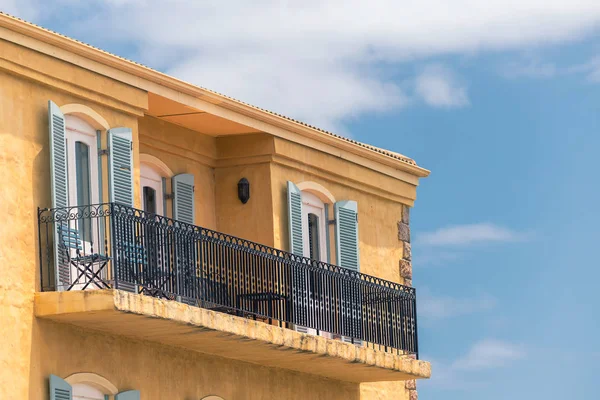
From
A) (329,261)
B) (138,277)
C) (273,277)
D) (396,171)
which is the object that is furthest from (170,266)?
(396,171)

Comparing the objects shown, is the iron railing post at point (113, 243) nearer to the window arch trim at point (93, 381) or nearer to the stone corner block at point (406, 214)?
the window arch trim at point (93, 381)

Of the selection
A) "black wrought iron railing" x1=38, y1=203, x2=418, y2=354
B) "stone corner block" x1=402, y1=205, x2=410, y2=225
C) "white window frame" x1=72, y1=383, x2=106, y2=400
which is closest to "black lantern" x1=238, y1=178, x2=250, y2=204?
"black wrought iron railing" x1=38, y1=203, x2=418, y2=354

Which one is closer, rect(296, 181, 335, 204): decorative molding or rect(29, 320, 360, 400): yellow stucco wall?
rect(29, 320, 360, 400): yellow stucco wall

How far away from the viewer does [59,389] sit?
66.1 ft

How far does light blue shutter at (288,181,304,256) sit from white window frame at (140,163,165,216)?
2.23 m

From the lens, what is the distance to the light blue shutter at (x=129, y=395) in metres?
21.4

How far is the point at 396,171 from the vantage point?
2912 centimetres

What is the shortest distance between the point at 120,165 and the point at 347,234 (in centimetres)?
633

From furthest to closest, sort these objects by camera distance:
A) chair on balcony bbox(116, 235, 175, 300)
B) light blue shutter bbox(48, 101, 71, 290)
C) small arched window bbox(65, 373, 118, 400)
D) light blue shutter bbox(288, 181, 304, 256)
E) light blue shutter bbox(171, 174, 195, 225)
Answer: light blue shutter bbox(288, 181, 304, 256)
light blue shutter bbox(171, 174, 195, 225)
chair on balcony bbox(116, 235, 175, 300)
small arched window bbox(65, 373, 118, 400)
light blue shutter bbox(48, 101, 71, 290)

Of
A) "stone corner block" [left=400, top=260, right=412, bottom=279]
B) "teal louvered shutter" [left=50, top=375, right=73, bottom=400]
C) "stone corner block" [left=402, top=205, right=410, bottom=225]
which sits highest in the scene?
"stone corner block" [left=402, top=205, right=410, bottom=225]

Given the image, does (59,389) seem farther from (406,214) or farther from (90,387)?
(406,214)

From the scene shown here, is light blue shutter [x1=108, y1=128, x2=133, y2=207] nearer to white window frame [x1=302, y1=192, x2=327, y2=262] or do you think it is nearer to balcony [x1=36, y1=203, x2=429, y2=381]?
balcony [x1=36, y1=203, x2=429, y2=381]

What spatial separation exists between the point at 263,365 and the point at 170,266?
3575mm

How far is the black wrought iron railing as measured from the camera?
20.5 metres
